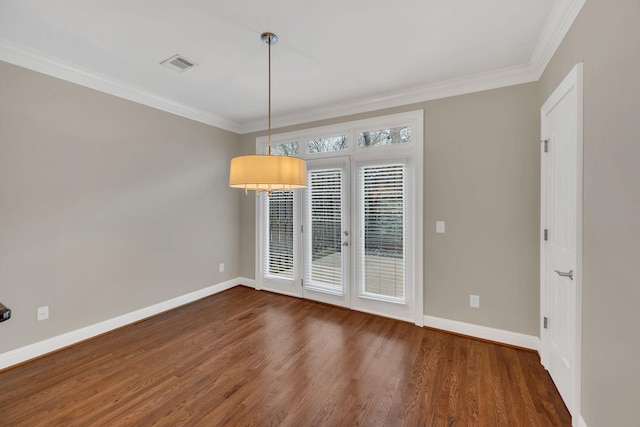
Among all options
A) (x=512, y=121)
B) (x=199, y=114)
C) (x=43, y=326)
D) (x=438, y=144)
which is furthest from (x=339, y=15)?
(x=43, y=326)

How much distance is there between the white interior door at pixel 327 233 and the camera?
12.0 ft

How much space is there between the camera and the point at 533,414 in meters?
1.82

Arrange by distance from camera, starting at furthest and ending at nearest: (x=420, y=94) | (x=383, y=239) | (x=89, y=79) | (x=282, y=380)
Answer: (x=383, y=239) → (x=420, y=94) → (x=89, y=79) → (x=282, y=380)

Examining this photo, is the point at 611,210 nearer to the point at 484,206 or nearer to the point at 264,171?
the point at 484,206

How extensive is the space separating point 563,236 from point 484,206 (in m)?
0.88

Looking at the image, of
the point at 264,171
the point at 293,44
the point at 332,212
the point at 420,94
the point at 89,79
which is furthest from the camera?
the point at 332,212

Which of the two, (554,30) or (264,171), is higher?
(554,30)

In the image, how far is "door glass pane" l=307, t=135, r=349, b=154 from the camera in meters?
3.69

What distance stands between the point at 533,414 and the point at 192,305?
151 inches

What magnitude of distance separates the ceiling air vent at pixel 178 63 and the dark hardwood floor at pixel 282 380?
9.22 feet

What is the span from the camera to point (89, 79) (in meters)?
2.80

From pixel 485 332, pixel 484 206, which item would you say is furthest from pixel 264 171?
pixel 485 332

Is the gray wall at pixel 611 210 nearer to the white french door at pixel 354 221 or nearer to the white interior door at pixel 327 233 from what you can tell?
the white french door at pixel 354 221

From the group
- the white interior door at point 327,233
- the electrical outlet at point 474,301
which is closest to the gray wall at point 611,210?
the electrical outlet at point 474,301
